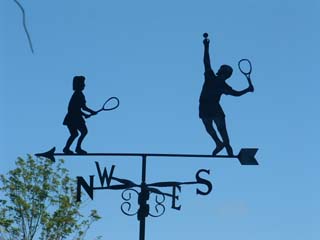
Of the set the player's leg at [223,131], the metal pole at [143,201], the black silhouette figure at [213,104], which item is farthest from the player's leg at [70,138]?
the player's leg at [223,131]

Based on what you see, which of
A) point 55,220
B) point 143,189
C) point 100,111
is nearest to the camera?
point 143,189

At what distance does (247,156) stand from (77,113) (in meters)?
1.35

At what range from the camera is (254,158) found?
5934 mm

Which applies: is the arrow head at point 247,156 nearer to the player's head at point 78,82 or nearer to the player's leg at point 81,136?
the player's leg at point 81,136

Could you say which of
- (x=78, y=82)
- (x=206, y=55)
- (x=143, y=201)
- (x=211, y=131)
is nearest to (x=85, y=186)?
A: (x=143, y=201)

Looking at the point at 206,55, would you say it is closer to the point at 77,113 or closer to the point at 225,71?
the point at 225,71

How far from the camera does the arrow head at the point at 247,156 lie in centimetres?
590

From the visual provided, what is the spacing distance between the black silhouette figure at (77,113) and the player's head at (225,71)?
1.02m

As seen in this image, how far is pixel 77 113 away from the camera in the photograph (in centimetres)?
624

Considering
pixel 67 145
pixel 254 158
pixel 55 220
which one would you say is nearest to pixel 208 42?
pixel 254 158

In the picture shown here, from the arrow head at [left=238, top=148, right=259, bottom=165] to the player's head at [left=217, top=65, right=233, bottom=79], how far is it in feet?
1.88

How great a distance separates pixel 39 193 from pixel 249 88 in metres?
11.4

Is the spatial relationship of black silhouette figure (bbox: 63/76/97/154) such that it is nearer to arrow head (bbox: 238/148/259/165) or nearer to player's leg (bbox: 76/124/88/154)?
player's leg (bbox: 76/124/88/154)

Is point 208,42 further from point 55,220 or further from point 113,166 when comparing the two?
point 55,220
